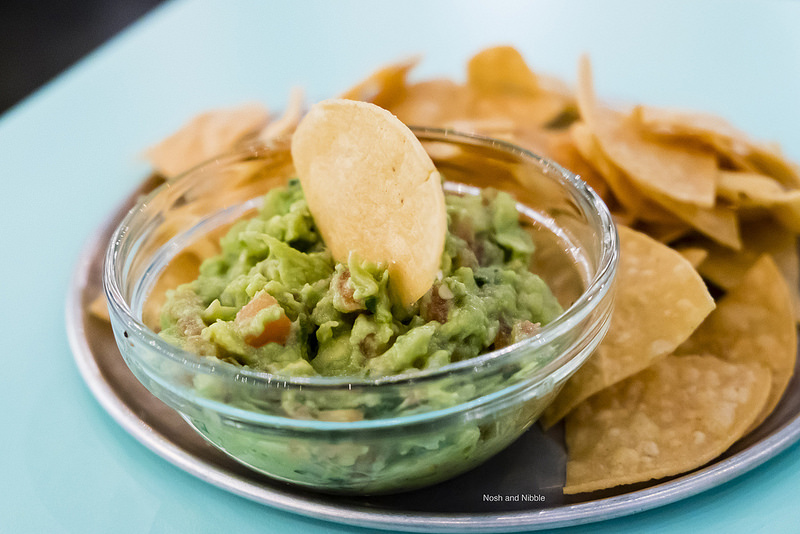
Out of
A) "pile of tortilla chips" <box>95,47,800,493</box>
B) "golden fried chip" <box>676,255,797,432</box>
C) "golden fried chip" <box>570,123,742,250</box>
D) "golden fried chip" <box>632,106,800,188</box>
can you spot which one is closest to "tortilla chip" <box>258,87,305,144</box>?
"pile of tortilla chips" <box>95,47,800,493</box>

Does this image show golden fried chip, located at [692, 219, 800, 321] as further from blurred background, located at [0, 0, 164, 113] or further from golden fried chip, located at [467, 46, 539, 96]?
blurred background, located at [0, 0, 164, 113]

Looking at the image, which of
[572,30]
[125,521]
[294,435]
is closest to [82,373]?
[125,521]

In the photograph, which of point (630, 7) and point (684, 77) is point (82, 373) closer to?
point (684, 77)

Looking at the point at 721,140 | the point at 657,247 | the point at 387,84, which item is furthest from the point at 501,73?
the point at 657,247

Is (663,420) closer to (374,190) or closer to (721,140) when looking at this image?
(374,190)

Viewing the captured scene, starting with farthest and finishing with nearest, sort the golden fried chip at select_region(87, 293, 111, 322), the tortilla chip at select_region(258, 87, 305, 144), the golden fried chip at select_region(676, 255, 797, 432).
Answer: the tortilla chip at select_region(258, 87, 305, 144), the golden fried chip at select_region(87, 293, 111, 322), the golden fried chip at select_region(676, 255, 797, 432)

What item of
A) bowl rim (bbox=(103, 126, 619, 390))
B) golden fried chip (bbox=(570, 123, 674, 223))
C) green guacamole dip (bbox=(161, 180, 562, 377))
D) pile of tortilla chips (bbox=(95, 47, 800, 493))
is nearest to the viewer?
bowl rim (bbox=(103, 126, 619, 390))

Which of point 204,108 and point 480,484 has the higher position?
point 204,108
